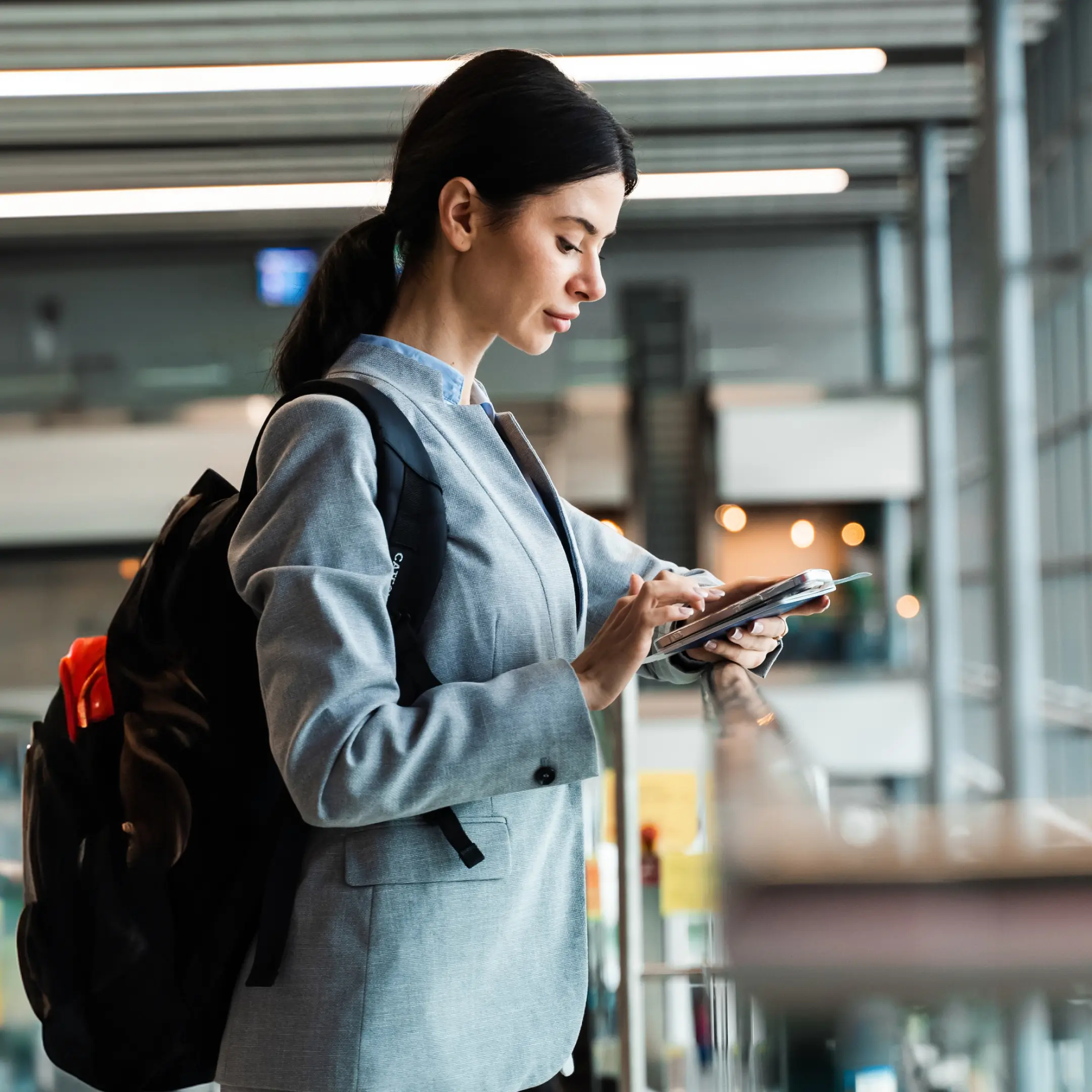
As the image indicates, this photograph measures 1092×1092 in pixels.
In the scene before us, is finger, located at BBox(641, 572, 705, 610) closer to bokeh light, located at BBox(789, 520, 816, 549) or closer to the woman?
the woman

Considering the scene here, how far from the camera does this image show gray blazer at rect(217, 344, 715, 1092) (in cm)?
111

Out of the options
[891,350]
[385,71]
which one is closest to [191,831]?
[385,71]

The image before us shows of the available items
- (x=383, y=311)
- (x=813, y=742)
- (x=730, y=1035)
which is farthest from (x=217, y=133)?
(x=730, y=1035)

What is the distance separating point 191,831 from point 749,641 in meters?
0.64

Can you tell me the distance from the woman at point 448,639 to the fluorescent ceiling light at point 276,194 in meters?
13.3

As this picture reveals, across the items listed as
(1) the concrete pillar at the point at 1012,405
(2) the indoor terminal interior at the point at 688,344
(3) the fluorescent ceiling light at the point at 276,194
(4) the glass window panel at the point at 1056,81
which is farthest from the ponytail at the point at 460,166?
(3) the fluorescent ceiling light at the point at 276,194

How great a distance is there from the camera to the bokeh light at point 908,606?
1719 cm

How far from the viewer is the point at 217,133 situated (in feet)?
45.0

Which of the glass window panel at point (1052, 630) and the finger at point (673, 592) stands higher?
the glass window panel at point (1052, 630)

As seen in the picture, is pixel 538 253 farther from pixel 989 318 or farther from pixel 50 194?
pixel 50 194

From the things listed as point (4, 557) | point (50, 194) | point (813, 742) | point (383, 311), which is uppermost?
point (50, 194)

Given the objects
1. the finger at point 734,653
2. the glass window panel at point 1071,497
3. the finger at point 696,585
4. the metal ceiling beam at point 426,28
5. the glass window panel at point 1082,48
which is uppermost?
the metal ceiling beam at point 426,28

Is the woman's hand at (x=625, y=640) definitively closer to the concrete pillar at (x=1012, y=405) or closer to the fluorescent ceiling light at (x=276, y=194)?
the concrete pillar at (x=1012, y=405)

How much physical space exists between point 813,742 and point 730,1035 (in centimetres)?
1416
